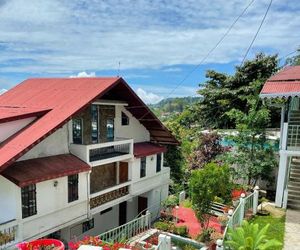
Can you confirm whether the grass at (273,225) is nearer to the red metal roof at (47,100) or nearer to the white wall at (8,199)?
the red metal roof at (47,100)

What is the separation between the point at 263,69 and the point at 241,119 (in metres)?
13.4

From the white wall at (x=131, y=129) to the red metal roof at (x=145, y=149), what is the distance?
0.52 m

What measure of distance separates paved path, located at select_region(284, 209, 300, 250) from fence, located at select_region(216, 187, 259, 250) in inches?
66.8

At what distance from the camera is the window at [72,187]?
1384cm

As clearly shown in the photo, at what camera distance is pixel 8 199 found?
11.5 meters

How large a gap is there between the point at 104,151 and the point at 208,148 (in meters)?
8.70

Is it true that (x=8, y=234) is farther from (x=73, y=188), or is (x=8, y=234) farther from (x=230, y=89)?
(x=230, y=89)

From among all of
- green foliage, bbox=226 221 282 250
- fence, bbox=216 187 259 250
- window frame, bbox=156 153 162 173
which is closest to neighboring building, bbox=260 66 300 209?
fence, bbox=216 187 259 250

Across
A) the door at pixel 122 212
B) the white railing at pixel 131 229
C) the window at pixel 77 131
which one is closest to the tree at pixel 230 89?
the door at pixel 122 212

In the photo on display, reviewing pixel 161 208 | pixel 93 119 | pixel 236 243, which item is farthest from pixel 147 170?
pixel 236 243

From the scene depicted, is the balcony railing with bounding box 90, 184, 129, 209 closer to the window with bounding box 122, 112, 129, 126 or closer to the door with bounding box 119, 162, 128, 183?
the door with bounding box 119, 162, 128, 183

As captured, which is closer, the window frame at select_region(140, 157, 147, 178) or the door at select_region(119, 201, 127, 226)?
the window frame at select_region(140, 157, 147, 178)

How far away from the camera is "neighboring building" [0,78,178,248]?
38.9ft

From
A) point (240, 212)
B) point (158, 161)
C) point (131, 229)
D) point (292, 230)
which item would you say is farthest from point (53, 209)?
point (292, 230)
